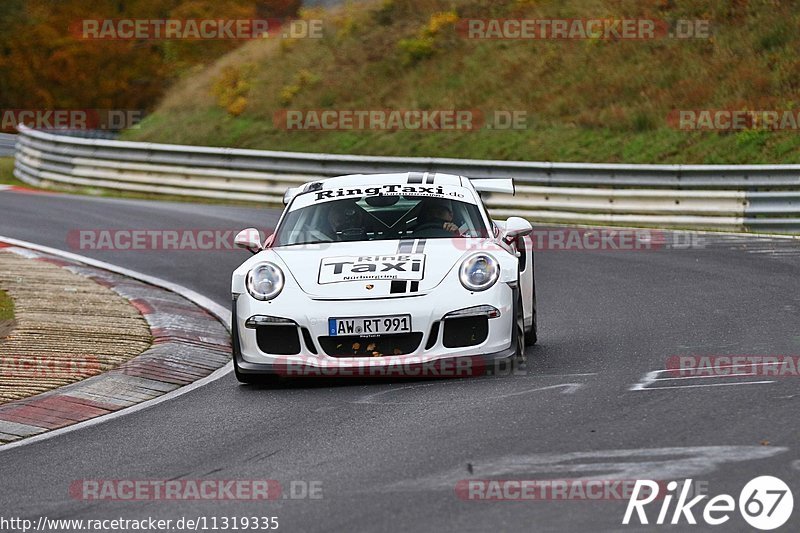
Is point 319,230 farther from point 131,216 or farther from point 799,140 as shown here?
point 799,140

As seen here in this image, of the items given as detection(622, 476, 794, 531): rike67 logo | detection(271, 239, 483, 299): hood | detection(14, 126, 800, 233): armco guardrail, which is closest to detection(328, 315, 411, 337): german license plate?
detection(271, 239, 483, 299): hood

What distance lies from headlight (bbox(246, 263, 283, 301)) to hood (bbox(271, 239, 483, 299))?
109 mm

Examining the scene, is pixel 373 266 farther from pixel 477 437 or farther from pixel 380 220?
pixel 477 437

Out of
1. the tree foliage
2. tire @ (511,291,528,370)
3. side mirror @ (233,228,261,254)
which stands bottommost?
tire @ (511,291,528,370)

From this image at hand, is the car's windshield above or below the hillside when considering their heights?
below

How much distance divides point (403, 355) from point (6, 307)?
15.4ft

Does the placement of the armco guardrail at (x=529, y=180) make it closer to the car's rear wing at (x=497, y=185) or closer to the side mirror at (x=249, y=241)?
the car's rear wing at (x=497, y=185)

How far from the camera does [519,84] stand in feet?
95.8

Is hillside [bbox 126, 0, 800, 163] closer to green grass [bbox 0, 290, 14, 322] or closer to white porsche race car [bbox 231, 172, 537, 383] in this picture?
green grass [bbox 0, 290, 14, 322]

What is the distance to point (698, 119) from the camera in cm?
2427

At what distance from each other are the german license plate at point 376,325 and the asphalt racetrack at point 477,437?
36 centimetres

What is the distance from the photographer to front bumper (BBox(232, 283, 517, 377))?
8086mm

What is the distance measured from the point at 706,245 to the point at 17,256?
8.16 meters

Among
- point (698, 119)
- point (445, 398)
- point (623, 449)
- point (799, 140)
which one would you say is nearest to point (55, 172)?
point (698, 119)
